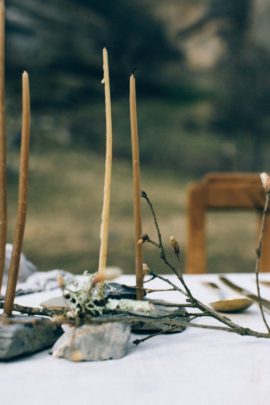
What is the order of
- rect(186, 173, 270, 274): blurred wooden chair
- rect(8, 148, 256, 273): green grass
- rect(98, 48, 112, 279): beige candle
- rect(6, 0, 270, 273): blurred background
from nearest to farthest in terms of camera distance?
rect(98, 48, 112, 279): beige candle
rect(186, 173, 270, 274): blurred wooden chair
rect(8, 148, 256, 273): green grass
rect(6, 0, 270, 273): blurred background

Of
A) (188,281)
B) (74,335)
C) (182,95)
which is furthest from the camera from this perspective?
(182,95)

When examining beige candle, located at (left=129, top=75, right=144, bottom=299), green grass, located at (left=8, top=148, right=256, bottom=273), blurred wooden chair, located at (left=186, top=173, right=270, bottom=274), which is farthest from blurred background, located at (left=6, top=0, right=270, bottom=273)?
beige candle, located at (left=129, top=75, right=144, bottom=299)

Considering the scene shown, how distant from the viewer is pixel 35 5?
199 inches

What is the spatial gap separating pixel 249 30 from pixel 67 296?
191 inches

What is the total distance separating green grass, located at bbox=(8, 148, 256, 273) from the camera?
453cm

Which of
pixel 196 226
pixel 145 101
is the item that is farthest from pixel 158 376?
pixel 145 101

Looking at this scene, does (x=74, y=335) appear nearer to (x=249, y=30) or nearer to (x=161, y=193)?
(x=161, y=193)

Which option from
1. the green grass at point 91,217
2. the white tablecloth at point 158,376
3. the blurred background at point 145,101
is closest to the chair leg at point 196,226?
the white tablecloth at point 158,376

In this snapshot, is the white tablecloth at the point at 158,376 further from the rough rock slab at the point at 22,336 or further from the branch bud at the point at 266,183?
the branch bud at the point at 266,183

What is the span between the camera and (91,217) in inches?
189

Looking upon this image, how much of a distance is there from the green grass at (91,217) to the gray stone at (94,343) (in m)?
3.86

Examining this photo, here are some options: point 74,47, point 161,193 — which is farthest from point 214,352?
point 74,47

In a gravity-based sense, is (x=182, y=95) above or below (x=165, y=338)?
above

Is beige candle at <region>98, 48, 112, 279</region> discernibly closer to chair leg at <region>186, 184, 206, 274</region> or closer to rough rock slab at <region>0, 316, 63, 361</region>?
rough rock slab at <region>0, 316, 63, 361</region>
